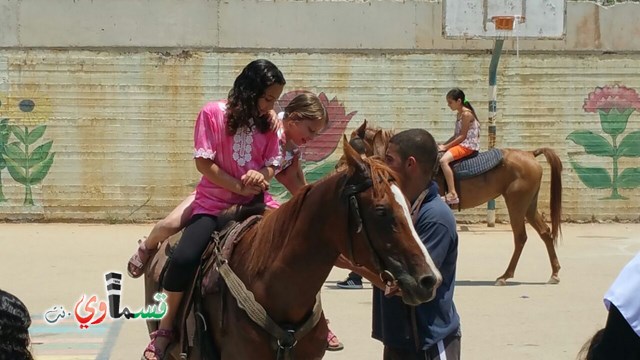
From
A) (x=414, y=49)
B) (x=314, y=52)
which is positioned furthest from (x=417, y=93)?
(x=314, y=52)

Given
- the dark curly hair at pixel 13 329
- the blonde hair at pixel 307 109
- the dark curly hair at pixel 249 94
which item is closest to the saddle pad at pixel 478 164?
the blonde hair at pixel 307 109

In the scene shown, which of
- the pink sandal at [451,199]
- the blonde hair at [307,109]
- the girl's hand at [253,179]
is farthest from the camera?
the pink sandal at [451,199]

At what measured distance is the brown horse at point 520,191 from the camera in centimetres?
1225

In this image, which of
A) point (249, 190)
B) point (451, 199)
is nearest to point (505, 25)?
point (451, 199)

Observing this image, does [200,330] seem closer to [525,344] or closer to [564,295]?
[525,344]

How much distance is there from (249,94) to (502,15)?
12.9 meters

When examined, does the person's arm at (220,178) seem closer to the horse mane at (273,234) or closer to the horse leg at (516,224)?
the horse mane at (273,234)

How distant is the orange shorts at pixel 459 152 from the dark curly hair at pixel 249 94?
8.37 metres

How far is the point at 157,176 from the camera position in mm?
18000

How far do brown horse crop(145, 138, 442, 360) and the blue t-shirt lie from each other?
38 cm

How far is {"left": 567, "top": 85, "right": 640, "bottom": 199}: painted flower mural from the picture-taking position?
18.1m

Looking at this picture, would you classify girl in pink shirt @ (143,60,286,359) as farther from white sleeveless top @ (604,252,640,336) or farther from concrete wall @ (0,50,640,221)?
concrete wall @ (0,50,640,221)

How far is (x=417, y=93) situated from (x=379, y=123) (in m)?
0.90

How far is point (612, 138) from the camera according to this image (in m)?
18.1
